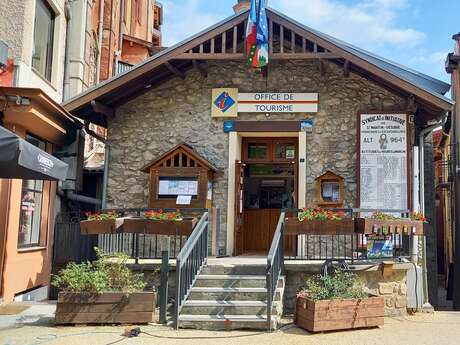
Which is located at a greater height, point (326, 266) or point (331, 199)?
point (331, 199)

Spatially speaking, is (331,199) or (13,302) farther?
(331,199)

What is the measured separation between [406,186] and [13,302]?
7.05 m

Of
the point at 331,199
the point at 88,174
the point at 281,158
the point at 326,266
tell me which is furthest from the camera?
the point at 88,174

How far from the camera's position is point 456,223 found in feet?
41.7

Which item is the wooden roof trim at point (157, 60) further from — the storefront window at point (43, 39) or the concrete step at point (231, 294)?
the concrete step at point (231, 294)

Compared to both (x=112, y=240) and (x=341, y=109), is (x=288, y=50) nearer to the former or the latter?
(x=341, y=109)

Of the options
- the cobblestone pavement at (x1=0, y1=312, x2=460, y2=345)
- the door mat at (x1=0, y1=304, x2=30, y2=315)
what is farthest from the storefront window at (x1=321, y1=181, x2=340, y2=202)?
the door mat at (x1=0, y1=304, x2=30, y2=315)

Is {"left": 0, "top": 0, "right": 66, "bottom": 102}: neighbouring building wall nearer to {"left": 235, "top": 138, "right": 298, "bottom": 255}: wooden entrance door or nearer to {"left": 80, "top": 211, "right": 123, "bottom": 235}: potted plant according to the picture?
{"left": 80, "top": 211, "right": 123, "bottom": 235}: potted plant

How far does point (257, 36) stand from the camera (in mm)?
9078

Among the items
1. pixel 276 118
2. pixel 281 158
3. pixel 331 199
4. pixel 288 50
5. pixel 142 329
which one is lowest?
pixel 142 329

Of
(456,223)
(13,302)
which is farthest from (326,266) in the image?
(456,223)

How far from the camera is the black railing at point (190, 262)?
658 cm

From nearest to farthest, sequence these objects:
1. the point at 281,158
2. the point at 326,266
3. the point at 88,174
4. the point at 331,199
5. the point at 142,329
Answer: the point at 142,329 → the point at 326,266 → the point at 331,199 → the point at 281,158 → the point at 88,174

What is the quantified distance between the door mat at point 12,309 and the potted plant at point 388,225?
5.10 m
